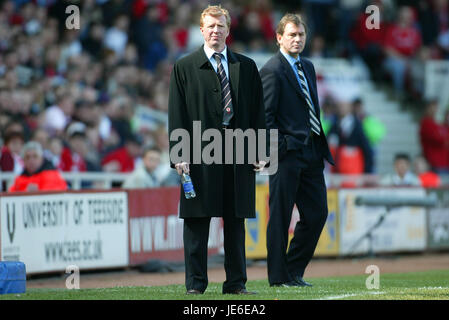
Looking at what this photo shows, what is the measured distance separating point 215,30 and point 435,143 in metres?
12.8

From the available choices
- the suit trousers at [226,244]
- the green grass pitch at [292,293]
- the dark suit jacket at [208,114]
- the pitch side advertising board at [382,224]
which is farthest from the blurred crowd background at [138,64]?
the suit trousers at [226,244]

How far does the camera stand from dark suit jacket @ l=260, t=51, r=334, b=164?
34.2 ft

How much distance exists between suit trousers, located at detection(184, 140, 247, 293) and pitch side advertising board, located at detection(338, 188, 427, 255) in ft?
28.0

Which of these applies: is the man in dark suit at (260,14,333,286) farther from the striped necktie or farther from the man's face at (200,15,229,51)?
the man's face at (200,15,229,51)

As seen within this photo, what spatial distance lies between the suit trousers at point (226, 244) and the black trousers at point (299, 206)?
98 cm

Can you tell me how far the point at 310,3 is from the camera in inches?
1014

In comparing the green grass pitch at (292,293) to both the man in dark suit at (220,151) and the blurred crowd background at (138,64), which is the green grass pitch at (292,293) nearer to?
the man in dark suit at (220,151)

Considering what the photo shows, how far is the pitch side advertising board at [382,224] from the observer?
17.9 metres

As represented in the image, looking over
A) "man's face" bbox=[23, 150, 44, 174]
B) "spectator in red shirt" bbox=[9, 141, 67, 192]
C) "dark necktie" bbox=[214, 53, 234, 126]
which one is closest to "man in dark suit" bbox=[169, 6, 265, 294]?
"dark necktie" bbox=[214, 53, 234, 126]

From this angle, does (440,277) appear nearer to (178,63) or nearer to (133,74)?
(178,63)

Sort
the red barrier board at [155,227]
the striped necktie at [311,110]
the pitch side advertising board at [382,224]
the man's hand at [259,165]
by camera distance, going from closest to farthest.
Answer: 1. the man's hand at [259,165]
2. the striped necktie at [311,110]
3. the red barrier board at [155,227]
4. the pitch side advertising board at [382,224]

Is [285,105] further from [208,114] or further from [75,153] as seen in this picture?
[75,153]

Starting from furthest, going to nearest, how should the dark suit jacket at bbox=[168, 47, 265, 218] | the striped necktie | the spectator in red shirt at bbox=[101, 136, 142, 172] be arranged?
1. the spectator in red shirt at bbox=[101, 136, 142, 172]
2. the striped necktie
3. the dark suit jacket at bbox=[168, 47, 265, 218]
